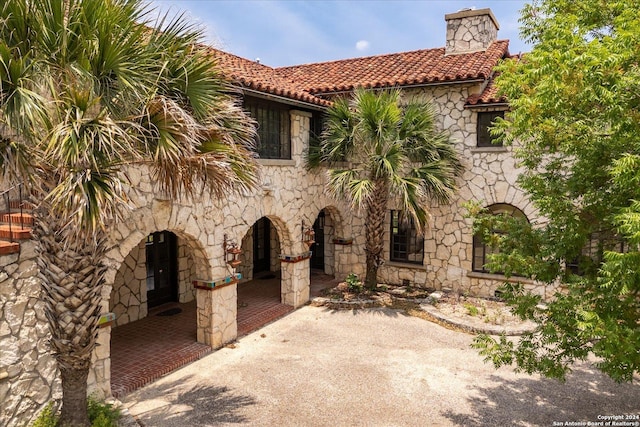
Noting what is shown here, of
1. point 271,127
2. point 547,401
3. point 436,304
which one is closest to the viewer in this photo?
point 547,401

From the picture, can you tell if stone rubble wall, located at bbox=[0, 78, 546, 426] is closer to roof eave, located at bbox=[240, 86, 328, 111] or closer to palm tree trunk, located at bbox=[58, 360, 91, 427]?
roof eave, located at bbox=[240, 86, 328, 111]

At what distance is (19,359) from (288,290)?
7.83 meters

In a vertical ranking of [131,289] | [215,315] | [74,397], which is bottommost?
[74,397]

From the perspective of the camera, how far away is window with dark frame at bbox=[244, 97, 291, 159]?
11.7m

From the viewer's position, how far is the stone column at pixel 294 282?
13250 millimetres

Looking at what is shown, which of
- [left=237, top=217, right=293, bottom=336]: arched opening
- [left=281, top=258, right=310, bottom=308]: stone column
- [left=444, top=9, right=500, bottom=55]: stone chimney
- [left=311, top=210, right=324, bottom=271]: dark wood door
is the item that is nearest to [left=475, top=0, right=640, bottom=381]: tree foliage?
[left=237, top=217, right=293, bottom=336]: arched opening

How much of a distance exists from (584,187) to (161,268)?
11.3m

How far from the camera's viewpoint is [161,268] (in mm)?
13328

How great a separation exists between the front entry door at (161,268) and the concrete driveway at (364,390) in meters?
3.70

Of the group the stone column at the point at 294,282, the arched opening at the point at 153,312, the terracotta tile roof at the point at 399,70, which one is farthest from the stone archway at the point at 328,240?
the arched opening at the point at 153,312

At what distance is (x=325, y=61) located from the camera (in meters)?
18.5

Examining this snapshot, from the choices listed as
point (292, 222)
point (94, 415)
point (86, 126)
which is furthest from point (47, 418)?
point (292, 222)

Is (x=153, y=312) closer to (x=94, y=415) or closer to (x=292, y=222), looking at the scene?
(x=292, y=222)

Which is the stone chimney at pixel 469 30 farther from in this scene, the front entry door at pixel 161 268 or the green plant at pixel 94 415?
the green plant at pixel 94 415
